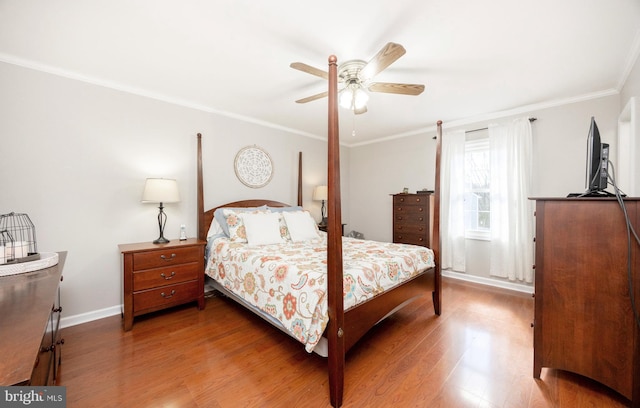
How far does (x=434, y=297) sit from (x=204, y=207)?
9.49ft

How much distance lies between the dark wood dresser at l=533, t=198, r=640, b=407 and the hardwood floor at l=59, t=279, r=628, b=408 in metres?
0.20

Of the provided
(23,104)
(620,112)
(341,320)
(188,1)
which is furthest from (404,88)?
(23,104)

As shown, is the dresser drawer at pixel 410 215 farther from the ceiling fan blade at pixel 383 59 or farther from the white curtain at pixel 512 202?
the ceiling fan blade at pixel 383 59

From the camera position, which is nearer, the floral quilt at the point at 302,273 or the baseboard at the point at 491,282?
the floral quilt at the point at 302,273

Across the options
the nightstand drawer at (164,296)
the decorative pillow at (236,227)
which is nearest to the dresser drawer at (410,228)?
the decorative pillow at (236,227)

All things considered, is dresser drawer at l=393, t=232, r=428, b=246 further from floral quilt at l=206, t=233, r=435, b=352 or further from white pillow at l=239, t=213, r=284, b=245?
white pillow at l=239, t=213, r=284, b=245

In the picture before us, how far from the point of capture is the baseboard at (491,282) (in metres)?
3.23

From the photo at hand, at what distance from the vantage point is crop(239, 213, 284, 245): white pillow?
284cm

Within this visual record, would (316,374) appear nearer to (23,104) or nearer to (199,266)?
(199,266)

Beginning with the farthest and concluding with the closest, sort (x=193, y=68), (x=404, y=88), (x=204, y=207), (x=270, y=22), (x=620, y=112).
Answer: (x=204, y=207)
(x=620, y=112)
(x=193, y=68)
(x=404, y=88)
(x=270, y=22)

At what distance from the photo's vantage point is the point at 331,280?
1.48m

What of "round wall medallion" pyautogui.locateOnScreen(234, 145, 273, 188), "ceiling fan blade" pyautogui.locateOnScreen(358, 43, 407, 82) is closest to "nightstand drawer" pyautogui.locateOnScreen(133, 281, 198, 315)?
"round wall medallion" pyautogui.locateOnScreen(234, 145, 273, 188)

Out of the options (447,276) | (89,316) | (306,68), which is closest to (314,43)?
(306,68)

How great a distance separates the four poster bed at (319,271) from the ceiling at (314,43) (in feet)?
1.98
